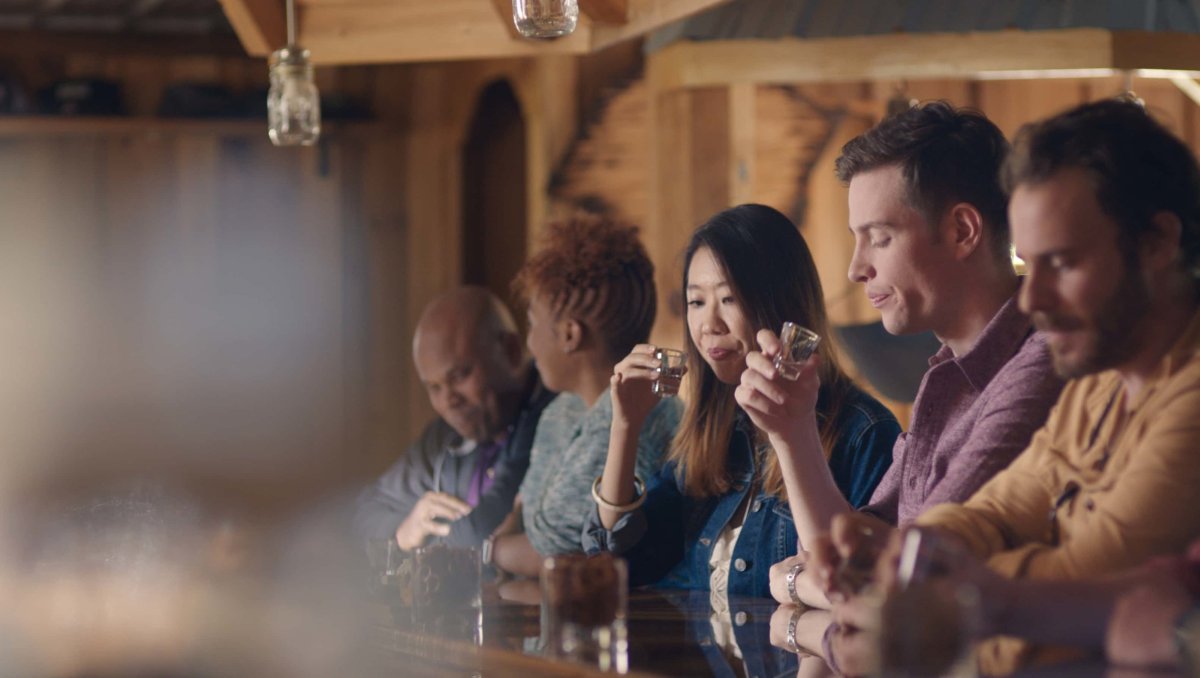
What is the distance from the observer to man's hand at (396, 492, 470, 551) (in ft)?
11.4

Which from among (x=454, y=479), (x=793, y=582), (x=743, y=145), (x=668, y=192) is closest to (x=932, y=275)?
(x=793, y=582)

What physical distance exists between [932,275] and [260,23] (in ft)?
7.68

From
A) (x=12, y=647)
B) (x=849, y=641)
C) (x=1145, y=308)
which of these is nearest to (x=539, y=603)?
(x=849, y=641)

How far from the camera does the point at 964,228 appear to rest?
201cm

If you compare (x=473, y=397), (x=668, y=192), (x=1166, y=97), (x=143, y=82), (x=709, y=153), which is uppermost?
(x=143, y=82)

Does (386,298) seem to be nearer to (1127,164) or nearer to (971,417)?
(971,417)

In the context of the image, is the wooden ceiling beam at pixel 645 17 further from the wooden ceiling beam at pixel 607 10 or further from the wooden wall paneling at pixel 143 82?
the wooden wall paneling at pixel 143 82

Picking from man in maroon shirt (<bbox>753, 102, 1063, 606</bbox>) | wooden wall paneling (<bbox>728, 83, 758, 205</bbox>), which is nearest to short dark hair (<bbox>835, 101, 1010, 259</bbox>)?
man in maroon shirt (<bbox>753, 102, 1063, 606</bbox>)

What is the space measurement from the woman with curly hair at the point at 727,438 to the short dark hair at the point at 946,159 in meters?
0.38

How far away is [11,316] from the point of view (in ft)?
20.1

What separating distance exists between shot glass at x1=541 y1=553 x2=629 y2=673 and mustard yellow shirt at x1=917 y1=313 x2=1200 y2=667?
360 millimetres

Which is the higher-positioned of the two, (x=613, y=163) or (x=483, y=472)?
(x=613, y=163)

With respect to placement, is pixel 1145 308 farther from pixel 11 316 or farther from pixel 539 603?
pixel 11 316

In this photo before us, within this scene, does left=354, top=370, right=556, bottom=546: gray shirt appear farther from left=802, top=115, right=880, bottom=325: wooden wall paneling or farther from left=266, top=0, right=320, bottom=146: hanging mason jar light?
left=802, top=115, right=880, bottom=325: wooden wall paneling
